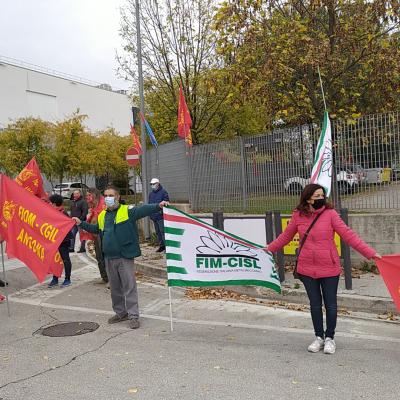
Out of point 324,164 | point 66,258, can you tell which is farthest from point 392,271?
point 66,258

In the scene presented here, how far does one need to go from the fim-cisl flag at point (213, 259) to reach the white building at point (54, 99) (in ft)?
114

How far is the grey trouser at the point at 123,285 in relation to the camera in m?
6.38

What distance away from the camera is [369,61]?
31.7 ft

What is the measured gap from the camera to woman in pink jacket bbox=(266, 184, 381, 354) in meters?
4.95

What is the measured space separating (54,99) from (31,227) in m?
46.3

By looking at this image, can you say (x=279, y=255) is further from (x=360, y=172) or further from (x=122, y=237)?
(x=122, y=237)

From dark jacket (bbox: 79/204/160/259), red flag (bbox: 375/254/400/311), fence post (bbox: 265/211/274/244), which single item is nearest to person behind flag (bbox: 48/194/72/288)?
dark jacket (bbox: 79/204/160/259)

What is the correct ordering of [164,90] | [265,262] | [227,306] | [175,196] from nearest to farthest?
1. [265,262]
2. [227,306]
3. [175,196]
4. [164,90]

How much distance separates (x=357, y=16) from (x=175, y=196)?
719cm

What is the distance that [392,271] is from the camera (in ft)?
16.7

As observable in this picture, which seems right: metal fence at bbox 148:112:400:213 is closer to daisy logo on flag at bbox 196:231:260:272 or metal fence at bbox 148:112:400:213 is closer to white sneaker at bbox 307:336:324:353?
daisy logo on flag at bbox 196:231:260:272

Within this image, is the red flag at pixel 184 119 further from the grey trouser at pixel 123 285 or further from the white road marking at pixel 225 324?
the grey trouser at pixel 123 285

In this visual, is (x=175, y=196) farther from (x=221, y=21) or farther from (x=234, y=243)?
(x=234, y=243)

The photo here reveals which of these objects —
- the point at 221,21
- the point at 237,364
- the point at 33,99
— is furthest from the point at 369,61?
the point at 33,99
